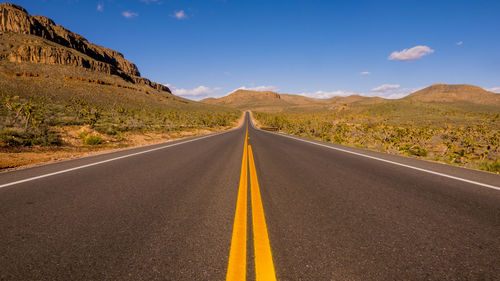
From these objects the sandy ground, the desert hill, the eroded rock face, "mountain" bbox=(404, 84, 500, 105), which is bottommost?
the sandy ground

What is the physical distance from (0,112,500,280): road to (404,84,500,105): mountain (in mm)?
155660

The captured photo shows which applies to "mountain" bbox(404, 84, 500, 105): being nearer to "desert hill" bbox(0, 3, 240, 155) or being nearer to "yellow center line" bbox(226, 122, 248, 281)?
"desert hill" bbox(0, 3, 240, 155)

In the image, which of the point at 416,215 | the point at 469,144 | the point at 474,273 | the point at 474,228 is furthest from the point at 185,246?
the point at 469,144

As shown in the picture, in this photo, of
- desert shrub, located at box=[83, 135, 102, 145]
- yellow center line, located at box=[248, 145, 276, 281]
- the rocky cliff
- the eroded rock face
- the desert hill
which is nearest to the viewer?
yellow center line, located at box=[248, 145, 276, 281]

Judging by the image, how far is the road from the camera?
74.6 inches

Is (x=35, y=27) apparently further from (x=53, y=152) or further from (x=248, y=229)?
(x=248, y=229)

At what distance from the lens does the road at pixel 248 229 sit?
6.22 feet

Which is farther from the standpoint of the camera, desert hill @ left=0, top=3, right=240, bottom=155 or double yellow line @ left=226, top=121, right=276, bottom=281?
desert hill @ left=0, top=3, right=240, bottom=155

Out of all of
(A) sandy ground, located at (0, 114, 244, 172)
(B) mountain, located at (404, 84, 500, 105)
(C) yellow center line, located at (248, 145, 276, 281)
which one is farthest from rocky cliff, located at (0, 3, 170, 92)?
(B) mountain, located at (404, 84, 500, 105)

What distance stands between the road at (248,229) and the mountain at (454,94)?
511 ft

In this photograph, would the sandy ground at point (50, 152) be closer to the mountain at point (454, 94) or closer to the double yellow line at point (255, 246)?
the double yellow line at point (255, 246)

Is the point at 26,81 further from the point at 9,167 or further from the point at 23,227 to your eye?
the point at 23,227

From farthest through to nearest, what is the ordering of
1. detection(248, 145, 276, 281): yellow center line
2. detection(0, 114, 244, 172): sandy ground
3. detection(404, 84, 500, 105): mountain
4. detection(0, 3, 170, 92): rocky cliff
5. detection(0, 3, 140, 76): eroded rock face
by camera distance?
1. detection(404, 84, 500, 105): mountain
2. detection(0, 3, 140, 76): eroded rock face
3. detection(0, 3, 170, 92): rocky cliff
4. detection(0, 114, 244, 172): sandy ground
5. detection(248, 145, 276, 281): yellow center line

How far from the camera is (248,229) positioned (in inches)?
103
